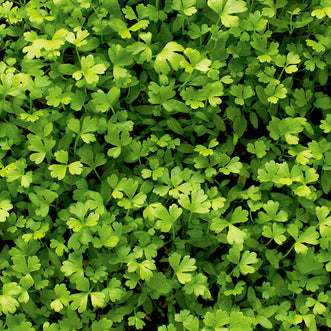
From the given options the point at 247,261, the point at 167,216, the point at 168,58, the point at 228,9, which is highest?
the point at 228,9

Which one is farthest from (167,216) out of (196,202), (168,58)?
(168,58)

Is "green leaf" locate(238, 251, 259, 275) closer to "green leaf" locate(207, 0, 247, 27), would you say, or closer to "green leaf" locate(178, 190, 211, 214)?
"green leaf" locate(178, 190, 211, 214)

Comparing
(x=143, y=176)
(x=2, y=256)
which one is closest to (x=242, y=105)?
(x=143, y=176)

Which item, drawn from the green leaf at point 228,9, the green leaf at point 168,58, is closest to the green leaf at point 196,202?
the green leaf at point 168,58

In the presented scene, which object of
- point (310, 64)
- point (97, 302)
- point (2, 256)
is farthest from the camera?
point (310, 64)

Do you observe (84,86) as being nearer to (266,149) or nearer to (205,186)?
(205,186)

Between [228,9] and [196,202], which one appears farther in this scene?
[228,9]

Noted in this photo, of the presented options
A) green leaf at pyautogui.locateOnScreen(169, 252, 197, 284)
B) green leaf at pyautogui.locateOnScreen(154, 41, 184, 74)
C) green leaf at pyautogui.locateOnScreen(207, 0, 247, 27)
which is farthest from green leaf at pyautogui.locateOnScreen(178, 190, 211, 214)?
green leaf at pyautogui.locateOnScreen(207, 0, 247, 27)

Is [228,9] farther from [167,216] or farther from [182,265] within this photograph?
[182,265]
